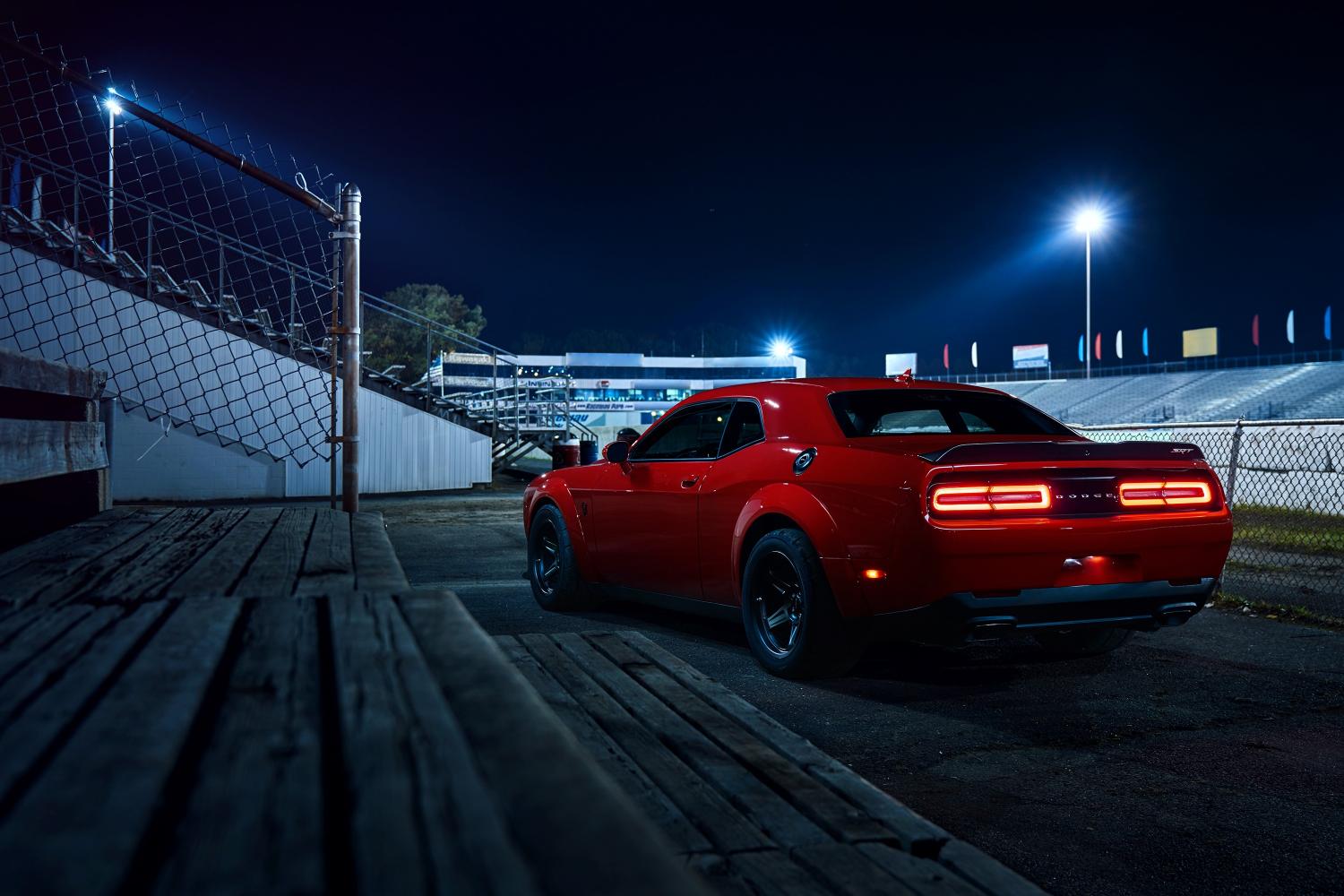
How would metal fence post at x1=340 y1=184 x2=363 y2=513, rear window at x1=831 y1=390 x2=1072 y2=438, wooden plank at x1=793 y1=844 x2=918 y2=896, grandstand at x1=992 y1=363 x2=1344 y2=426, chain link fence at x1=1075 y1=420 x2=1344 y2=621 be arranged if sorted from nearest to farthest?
wooden plank at x1=793 y1=844 x2=918 y2=896, rear window at x1=831 y1=390 x2=1072 y2=438, metal fence post at x1=340 y1=184 x2=363 y2=513, chain link fence at x1=1075 y1=420 x2=1344 y2=621, grandstand at x1=992 y1=363 x2=1344 y2=426

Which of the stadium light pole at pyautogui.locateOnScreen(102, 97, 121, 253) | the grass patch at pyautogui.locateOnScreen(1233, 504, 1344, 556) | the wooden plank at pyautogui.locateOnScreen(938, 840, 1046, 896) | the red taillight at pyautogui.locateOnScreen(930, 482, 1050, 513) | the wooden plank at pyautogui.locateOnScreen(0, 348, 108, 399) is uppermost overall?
the stadium light pole at pyautogui.locateOnScreen(102, 97, 121, 253)

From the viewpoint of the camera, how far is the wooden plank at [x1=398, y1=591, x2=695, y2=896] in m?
1.04

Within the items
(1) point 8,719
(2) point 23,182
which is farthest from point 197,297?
(1) point 8,719

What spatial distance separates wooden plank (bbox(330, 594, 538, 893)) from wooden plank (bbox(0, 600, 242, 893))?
0.73 ft

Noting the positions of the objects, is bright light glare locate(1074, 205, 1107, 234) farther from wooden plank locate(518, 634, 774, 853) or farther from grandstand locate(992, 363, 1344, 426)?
wooden plank locate(518, 634, 774, 853)

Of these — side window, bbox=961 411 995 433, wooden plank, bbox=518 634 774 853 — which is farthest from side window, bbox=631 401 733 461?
wooden plank, bbox=518 634 774 853

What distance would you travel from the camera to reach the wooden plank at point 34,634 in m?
1.94

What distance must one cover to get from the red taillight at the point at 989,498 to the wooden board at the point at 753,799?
65.4 inches

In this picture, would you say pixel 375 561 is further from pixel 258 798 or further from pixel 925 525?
pixel 925 525

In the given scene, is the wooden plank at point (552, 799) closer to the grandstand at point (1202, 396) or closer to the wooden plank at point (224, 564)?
the wooden plank at point (224, 564)

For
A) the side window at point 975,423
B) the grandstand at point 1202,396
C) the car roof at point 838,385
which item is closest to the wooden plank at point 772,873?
the car roof at point 838,385

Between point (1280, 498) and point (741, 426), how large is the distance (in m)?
14.4

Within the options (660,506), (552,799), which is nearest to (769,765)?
(552,799)

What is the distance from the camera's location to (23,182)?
1825 centimetres
